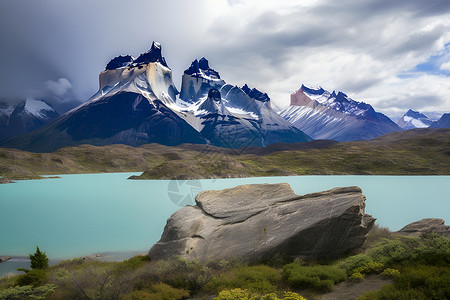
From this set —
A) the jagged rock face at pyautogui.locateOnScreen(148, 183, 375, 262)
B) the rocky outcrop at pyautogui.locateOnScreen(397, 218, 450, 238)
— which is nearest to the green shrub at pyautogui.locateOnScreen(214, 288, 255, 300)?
the jagged rock face at pyautogui.locateOnScreen(148, 183, 375, 262)

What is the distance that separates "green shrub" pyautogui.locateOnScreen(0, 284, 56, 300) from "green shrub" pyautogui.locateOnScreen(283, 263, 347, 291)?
11738 millimetres

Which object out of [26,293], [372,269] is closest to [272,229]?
[372,269]

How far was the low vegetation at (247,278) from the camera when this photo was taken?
12562mm

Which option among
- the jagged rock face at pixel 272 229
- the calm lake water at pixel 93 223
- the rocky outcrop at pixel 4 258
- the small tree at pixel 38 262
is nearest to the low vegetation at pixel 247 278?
the jagged rock face at pixel 272 229

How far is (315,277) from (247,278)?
3.37 meters

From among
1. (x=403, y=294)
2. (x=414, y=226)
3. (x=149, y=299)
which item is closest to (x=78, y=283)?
(x=149, y=299)

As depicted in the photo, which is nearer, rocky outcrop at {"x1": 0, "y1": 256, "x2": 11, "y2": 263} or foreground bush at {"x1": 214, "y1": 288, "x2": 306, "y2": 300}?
foreground bush at {"x1": 214, "y1": 288, "x2": 306, "y2": 300}

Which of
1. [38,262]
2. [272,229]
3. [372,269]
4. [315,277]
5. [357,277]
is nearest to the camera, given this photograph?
[315,277]

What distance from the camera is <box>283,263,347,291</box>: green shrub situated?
13398mm

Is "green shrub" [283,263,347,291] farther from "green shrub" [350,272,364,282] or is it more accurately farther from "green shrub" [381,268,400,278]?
"green shrub" [381,268,400,278]

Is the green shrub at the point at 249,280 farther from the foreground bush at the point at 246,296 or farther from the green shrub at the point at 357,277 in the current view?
the green shrub at the point at 357,277

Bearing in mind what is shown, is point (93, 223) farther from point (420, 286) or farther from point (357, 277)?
point (420, 286)

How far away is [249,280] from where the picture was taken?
46.7 ft

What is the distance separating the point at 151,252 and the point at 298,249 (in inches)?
407
